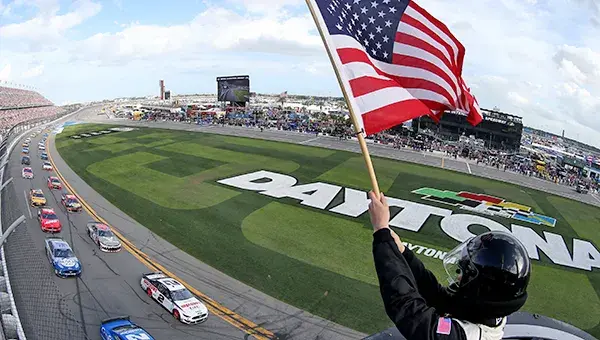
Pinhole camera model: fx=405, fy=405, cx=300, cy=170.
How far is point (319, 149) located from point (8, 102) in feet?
257

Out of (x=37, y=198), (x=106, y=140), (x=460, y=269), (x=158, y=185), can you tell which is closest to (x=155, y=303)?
(x=460, y=269)

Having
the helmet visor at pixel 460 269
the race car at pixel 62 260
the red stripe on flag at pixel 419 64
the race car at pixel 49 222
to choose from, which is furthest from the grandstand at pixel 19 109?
the helmet visor at pixel 460 269

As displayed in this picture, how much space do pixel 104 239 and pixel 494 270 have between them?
21.1m

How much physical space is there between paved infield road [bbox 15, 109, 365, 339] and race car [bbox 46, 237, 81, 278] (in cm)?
32

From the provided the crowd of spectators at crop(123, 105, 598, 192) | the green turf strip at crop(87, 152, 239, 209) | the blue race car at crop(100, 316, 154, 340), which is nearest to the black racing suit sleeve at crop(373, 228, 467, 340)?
the blue race car at crop(100, 316, 154, 340)

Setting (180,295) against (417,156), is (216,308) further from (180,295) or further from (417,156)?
(417,156)

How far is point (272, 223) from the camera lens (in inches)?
990

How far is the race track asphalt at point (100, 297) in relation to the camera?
1380 cm

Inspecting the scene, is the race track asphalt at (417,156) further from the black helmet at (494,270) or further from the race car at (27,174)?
the black helmet at (494,270)

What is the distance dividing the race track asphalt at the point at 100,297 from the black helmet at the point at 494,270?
1239 cm

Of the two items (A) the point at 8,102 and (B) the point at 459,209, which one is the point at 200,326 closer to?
(B) the point at 459,209

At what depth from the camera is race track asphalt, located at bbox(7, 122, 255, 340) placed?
13.8 metres

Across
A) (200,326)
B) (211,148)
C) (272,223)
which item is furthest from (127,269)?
(211,148)

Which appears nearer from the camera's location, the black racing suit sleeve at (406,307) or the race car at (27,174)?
the black racing suit sleeve at (406,307)
